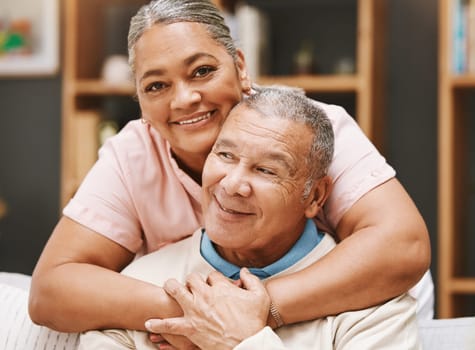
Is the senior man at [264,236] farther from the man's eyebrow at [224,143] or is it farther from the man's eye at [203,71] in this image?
the man's eye at [203,71]

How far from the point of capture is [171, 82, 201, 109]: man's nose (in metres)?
1.73

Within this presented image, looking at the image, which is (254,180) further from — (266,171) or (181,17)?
(181,17)

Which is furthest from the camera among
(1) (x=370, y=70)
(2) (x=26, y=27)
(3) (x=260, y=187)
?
(2) (x=26, y=27)

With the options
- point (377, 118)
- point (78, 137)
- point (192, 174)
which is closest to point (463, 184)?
point (377, 118)

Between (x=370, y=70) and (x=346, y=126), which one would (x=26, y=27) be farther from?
(x=346, y=126)

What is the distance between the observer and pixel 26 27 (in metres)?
4.10

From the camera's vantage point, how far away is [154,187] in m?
1.91

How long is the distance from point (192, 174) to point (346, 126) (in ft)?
1.22

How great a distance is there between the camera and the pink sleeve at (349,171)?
174cm

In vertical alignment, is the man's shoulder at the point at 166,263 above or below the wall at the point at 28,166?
above

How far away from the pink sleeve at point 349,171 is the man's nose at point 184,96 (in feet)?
1.01

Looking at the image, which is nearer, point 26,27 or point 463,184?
point 463,184

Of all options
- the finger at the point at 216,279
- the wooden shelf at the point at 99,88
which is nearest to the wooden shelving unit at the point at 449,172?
the wooden shelf at the point at 99,88

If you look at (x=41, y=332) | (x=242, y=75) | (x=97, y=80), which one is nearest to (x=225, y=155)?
(x=242, y=75)
